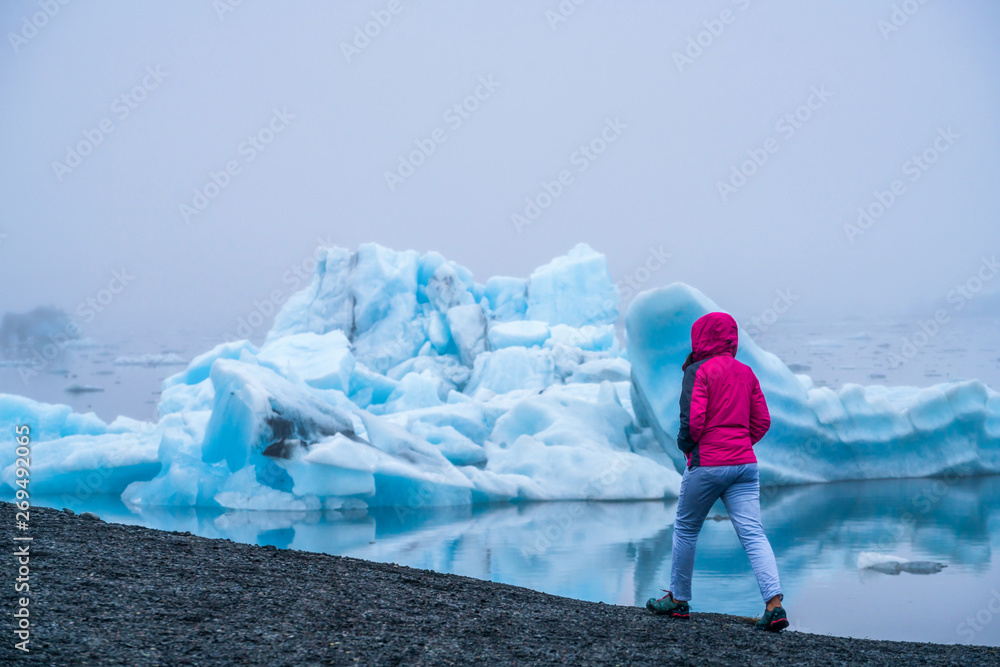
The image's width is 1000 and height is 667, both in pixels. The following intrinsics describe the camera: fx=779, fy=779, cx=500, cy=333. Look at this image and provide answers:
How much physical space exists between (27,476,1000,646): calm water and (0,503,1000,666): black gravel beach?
48.2 inches

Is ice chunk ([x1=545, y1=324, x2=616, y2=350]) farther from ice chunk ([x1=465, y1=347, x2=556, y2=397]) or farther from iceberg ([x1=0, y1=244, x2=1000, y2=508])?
iceberg ([x1=0, y1=244, x2=1000, y2=508])

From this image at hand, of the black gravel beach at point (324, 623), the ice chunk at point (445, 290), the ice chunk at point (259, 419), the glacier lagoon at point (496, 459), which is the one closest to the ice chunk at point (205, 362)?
the glacier lagoon at point (496, 459)

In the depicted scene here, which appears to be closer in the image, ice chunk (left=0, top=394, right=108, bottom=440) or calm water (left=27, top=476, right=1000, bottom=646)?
calm water (left=27, top=476, right=1000, bottom=646)

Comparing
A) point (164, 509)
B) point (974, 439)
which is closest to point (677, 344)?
point (974, 439)

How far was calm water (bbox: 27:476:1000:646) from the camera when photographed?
13.5 feet

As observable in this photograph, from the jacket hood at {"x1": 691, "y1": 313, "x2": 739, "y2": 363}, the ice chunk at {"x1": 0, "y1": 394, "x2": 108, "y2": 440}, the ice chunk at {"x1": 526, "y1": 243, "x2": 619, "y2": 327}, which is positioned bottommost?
the jacket hood at {"x1": 691, "y1": 313, "x2": 739, "y2": 363}

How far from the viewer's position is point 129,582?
2.71 metres

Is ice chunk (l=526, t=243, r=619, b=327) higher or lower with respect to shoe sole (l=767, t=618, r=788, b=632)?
higher

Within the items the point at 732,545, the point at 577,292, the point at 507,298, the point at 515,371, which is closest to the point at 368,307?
→ the point at 515,371

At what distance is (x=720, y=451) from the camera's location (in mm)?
2846

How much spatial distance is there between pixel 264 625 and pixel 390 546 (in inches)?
144

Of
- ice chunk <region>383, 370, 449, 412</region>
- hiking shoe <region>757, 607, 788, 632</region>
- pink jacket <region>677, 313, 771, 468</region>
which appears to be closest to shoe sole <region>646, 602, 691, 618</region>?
hiking shoe <region>757, 607, 788, 632</region>

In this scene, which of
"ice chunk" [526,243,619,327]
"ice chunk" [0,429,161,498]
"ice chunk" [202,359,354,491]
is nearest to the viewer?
"ice chunk" [202,359,354,491]

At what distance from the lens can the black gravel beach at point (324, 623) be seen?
2.16 metres
